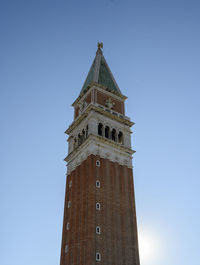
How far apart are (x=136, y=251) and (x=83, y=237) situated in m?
7.82

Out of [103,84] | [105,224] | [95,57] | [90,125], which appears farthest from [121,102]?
[105,224]

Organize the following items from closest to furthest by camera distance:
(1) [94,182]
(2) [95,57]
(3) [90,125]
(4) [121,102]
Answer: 1. (1) [94,182]
2. (3) [90,125]
3. (4) [121,102]
4. (2) [95,57]

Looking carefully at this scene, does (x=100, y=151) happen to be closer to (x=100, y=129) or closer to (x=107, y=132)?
(x=100, y=129)

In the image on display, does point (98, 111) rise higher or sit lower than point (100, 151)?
higher

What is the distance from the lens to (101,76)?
67.3 meters

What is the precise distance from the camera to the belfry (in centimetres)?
4344

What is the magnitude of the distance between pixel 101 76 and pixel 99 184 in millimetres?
26847

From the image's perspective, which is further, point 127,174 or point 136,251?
point 127,174

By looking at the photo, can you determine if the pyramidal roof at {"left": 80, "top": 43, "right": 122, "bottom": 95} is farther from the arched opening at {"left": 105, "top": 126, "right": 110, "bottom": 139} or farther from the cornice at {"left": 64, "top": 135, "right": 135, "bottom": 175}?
the cornice at {"left": 64, "top": 135, "right": 135, "bottom": 175}

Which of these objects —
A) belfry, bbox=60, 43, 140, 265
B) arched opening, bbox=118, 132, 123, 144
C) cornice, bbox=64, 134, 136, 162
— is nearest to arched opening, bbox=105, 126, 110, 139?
belfry, bbox=60, 43, 140, 265

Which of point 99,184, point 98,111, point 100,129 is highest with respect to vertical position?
point 98,111

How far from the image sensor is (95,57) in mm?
75562

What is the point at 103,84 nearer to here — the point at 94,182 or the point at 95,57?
the point at 95,57

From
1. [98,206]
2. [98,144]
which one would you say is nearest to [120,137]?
[98,144]
